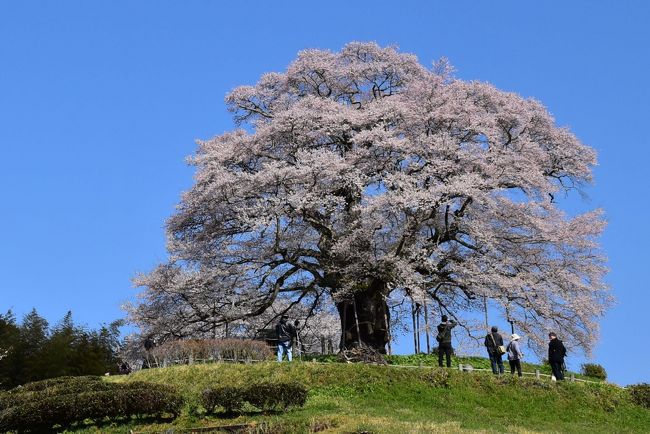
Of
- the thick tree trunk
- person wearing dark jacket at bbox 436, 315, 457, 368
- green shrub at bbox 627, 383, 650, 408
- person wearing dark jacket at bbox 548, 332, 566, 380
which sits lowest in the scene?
green shrub at bbox 627, 383, 650, 408

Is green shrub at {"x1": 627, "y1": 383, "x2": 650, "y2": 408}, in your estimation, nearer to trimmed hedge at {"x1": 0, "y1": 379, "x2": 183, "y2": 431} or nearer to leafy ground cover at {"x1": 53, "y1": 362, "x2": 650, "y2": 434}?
leafy ground cover at {"x1": 53, "y1": 362, "x2": 650, "y2": 434}

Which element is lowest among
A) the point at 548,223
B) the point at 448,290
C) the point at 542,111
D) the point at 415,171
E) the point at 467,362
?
the point at 467,362

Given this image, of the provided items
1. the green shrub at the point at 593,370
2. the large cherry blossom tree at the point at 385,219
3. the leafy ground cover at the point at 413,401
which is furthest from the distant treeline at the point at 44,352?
the green shrub at the point at 593,370

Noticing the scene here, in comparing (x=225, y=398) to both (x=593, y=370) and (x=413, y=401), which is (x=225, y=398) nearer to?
(x=413, y=401)

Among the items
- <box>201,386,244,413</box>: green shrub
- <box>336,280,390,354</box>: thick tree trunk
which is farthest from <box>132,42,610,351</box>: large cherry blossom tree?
<box>201,386,244,413</box>: green shrub

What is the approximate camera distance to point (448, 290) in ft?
122

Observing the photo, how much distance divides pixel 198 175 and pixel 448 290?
42.2ft

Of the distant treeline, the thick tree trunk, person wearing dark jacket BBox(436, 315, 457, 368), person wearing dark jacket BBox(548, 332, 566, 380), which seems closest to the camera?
person wearing dark jacket BBox(548, 332, 566, 380)

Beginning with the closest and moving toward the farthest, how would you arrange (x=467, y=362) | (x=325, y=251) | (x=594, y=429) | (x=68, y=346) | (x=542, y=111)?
(x=594, y=429) < (x=467, y=362) < (x=325, y=251) < (x=542, y=111) < (x=68, y=346)

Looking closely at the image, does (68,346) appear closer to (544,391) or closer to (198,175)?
(198,175)

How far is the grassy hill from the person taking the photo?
21266mm

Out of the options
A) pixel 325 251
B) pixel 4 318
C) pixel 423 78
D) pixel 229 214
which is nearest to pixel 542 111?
pixel 423 78

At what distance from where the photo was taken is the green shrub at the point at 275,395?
21.9 m

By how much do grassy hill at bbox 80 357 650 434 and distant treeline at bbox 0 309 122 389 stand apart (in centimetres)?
2364
